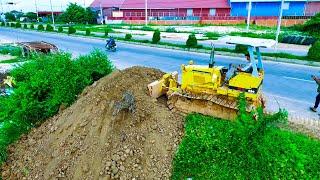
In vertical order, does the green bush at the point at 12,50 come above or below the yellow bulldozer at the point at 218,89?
below

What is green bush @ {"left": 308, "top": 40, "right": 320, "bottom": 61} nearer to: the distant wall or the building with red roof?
the distant wall

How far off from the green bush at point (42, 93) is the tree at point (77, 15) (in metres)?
53.0

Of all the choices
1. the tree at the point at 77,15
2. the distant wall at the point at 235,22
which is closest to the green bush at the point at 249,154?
the distant wall at the point at 235,22

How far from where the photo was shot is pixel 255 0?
178 feet

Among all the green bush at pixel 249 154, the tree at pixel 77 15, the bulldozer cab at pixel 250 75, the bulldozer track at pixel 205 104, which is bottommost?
the green bush at pixel 249 154

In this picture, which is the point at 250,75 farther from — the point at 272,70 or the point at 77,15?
the point at 77,15

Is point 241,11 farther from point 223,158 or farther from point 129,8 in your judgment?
point 223,158

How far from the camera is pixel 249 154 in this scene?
6.84 meters

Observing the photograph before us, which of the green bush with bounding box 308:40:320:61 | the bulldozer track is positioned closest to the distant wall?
the green bush with bounding box 308:40:320:61

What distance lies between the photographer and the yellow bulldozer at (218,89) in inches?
319

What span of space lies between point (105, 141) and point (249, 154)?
3201 mm

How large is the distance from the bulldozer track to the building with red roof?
162 feet

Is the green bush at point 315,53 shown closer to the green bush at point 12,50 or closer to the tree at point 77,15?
the green bush at point 12,50

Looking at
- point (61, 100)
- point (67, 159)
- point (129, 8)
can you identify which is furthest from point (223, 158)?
point (129, 8)
